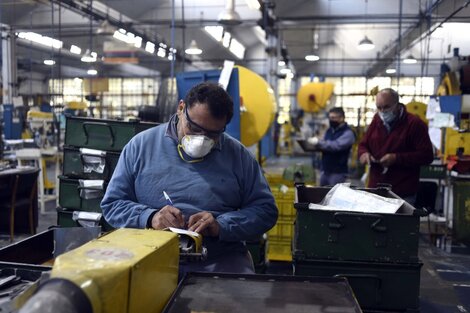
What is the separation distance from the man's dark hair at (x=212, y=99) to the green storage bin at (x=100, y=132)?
5.15 feet

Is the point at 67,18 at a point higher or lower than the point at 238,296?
higher

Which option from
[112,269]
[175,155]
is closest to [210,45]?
[175,155]

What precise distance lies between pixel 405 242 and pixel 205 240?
82cm

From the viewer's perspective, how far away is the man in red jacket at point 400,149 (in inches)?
132

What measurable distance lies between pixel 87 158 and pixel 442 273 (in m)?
3.18

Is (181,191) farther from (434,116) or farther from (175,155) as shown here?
(434,116)

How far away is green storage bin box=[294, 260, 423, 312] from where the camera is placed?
192cm

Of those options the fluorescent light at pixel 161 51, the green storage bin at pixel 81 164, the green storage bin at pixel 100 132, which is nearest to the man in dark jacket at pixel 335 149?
the green storage bin at pixel 100 132

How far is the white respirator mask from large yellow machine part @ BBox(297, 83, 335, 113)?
302 inches

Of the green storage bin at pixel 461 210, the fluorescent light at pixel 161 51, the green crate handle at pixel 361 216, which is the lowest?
the green storage bin at pixel 461 210

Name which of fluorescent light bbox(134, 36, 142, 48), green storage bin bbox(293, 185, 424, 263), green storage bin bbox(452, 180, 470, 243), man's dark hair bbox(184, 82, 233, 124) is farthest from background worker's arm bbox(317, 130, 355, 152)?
fluorescent light bbox(134, 36, 142, 48)

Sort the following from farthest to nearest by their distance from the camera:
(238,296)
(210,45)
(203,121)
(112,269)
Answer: (210,45), (203,121), (238,296), (112,269)

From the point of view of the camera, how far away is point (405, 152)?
11.2 ft

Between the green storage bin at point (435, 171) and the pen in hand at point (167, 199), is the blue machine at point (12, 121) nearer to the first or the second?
the green storage bin at point (435, 171)
